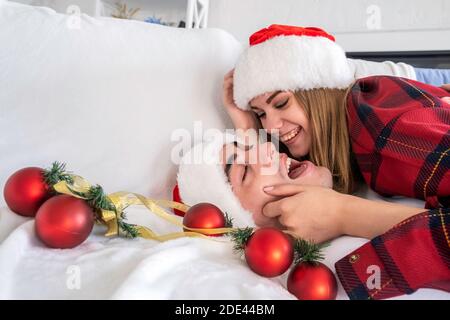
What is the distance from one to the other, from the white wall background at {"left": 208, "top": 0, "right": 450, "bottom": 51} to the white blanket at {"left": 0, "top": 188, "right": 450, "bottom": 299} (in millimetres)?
1758

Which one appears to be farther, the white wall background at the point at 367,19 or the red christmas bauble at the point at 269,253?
the white wall background at the point at 367,19

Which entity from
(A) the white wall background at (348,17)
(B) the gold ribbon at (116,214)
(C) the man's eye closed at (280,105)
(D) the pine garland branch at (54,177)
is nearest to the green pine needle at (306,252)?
(B) the gold ribbon at (116,214)

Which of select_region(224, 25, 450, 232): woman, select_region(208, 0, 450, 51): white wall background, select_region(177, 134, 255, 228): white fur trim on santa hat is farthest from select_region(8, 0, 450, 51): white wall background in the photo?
select_region(177, 134, 255, 228): white fur trim on santa hat

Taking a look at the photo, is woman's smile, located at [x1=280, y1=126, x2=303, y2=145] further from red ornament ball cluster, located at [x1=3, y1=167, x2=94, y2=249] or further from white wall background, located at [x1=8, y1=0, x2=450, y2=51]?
white wall background, located at [x1=8, y1=0, x2=450, y2=51]

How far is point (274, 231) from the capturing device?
60 centimetres

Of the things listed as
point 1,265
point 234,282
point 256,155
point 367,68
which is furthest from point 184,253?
point 367,68

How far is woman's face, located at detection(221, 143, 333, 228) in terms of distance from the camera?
2.88 feet

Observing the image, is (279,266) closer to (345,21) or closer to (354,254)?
(354,254)

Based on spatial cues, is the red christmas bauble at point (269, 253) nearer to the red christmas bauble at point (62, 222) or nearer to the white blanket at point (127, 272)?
the white blanket at point (127, 272)

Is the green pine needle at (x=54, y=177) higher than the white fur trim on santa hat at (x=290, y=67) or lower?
lower

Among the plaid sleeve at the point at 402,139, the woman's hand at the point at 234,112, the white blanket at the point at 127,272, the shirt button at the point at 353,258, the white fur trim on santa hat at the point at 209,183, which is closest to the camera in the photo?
the white blanket at the point at 127,272

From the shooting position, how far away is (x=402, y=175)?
0.79 metres

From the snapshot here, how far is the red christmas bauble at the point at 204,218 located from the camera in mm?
704

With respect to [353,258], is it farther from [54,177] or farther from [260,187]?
[54,177]
